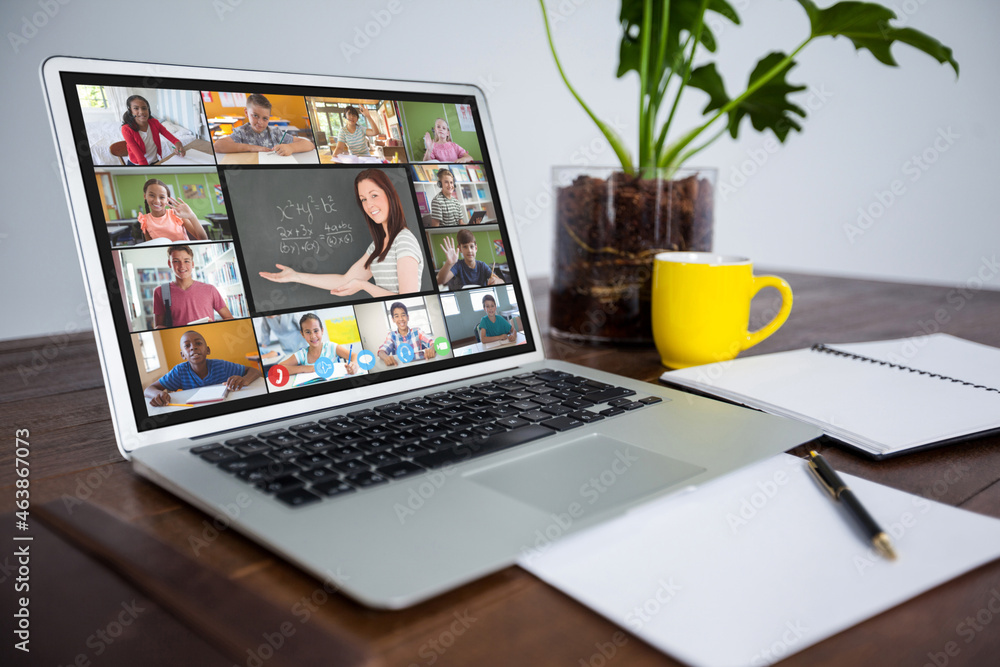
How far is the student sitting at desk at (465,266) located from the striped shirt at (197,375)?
24cm

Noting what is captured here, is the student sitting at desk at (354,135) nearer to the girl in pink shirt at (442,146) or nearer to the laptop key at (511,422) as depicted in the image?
the girl in pink shirt at (442,146)

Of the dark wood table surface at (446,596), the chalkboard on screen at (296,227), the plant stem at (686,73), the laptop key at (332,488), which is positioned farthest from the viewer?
the plant stem at (686,73)

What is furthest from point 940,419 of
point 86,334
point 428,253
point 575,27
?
point 575,27

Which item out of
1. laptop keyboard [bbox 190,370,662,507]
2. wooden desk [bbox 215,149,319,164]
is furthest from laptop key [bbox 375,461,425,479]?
wooden desk [bbox 215,149,319,164]

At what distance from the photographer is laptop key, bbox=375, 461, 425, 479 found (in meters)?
0.46

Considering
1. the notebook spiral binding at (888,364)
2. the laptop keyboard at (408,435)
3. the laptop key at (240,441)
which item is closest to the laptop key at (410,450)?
the laptop keyboard at (408,435)

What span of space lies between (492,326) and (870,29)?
0.63 metres

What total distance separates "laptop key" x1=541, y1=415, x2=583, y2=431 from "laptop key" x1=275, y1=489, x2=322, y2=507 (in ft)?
0.71

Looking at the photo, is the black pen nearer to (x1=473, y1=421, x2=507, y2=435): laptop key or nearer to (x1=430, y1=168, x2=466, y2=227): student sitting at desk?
(x1=473, y1=421, x2=507, y2=435): laptop key

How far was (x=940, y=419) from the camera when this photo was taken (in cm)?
61

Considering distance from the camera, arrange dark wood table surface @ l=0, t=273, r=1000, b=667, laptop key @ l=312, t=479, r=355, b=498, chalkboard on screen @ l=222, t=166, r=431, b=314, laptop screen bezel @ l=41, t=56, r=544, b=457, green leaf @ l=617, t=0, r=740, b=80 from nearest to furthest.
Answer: dark wood table surface @ l=0, t=273, r=1000, b=667, laptop key @ l=312, t=479, r=355, b=498, laptop screen bezel @ l=41, t=56, r=544, b=457, chalkboard on screen @ l=222, t=166, r=431, b=314, green leaf @ l=617, t=0, r=740, b=80

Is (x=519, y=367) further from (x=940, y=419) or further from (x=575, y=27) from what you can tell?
(x=575, y=27)

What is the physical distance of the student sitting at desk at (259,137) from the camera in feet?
2.13

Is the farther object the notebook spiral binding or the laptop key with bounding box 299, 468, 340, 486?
the notebook spiral binding
